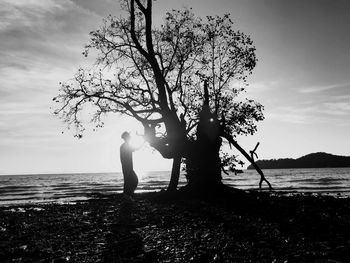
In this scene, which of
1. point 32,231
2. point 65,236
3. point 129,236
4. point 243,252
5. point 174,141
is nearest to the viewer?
point 243,252

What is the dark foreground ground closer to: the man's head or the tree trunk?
the man's head

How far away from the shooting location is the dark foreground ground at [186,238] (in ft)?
24.2

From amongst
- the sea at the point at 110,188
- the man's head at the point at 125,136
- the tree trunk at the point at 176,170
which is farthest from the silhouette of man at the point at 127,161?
the sea at the point at 110,188

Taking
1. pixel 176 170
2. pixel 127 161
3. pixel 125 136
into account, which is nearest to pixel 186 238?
pixel 125 136

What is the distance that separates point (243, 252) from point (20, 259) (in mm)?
5237

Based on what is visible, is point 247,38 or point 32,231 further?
point 247,38

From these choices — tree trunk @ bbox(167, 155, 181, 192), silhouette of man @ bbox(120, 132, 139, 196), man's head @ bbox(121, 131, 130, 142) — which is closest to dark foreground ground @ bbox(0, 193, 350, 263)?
silhouette of man @ bbox(120, 132, 139, 196)

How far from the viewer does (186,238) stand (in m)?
9.23

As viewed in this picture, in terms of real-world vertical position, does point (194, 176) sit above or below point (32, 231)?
above

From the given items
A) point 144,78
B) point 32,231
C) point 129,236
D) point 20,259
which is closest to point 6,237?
point 32,231

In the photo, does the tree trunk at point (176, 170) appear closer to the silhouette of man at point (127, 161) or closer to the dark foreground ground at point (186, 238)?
the silhouette of man at point (127, 161)

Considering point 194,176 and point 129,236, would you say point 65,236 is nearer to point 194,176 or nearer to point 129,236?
point 129,236

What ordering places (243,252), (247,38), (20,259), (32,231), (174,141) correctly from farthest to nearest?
(247,38) → (174,141) → (32,231) → (20,259) → (243,252)

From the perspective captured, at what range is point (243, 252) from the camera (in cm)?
745
